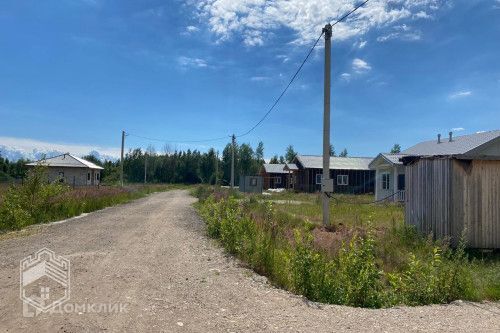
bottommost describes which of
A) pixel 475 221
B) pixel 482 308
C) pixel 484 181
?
pixel 482 308

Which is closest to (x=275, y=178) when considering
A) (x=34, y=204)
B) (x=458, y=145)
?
(x=458, y=145)

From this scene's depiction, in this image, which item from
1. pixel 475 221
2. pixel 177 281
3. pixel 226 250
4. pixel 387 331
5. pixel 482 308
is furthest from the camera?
pixel 475 221

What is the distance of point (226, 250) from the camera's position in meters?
9.45

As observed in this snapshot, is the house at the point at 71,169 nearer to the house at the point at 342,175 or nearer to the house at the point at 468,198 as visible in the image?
the house at the point at 342,175

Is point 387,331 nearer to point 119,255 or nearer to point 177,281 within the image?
point 177,281

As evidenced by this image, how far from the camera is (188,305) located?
215 inches

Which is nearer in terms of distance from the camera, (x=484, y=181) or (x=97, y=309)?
(x=97, y=309)

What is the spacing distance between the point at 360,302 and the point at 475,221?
5.96 m

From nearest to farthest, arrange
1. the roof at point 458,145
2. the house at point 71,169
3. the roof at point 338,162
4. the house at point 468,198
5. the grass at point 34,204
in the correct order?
the house at point 468,198 → the grass at point 34,204 → the roof at point 458,145 → the roof at point 338,162 → the house at point 71,169

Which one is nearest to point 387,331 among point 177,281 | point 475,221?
point 177,281

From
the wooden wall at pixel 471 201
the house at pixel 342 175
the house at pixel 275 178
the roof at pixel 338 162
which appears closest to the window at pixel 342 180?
the house at pixel 342 175

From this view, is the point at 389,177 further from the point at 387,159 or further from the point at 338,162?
the point at 338,162

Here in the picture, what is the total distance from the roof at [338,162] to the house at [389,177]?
453 inches

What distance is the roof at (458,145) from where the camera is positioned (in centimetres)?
2291
